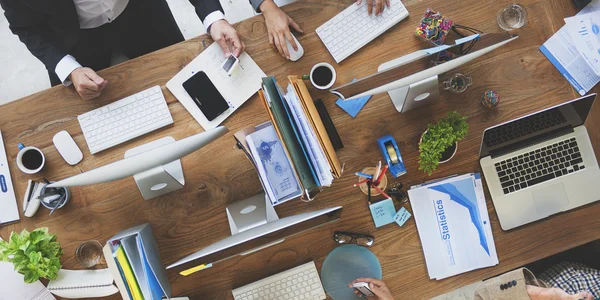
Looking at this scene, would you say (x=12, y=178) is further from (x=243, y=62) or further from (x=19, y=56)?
(x=19, y=56)

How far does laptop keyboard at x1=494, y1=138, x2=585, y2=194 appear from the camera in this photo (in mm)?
1498

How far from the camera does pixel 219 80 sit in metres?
1.54

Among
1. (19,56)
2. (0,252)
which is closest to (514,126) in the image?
(0,252)

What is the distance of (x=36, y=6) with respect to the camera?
4.81ft

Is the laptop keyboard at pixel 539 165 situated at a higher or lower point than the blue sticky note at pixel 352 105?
lower

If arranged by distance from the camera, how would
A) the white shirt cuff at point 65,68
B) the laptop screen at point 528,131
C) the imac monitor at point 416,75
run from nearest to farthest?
the imac monitor at point 416,75
the laptop screen at point 528,131
the white shirt cuff at point 65,68

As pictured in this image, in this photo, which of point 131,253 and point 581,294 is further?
point 581,294

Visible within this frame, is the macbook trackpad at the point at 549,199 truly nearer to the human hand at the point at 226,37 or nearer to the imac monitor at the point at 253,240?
the imac monitor at the point at 253,240

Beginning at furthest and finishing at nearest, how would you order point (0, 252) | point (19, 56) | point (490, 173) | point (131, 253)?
point (19, 56) < point (490, 173) < point (0, 252) < point (131, 253)

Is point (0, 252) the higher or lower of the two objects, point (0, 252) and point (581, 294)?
the higher

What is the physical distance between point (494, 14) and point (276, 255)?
3.94 ft

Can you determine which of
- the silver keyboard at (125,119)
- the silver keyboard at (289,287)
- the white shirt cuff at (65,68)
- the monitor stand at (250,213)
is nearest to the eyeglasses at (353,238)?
the silver keyboard at (289,287)

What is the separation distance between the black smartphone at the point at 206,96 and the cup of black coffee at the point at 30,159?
574mm

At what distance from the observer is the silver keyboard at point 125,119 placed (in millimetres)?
1515
